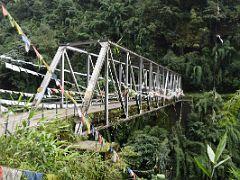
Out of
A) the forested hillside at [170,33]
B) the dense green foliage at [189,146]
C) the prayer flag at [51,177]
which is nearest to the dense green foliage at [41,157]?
the prayer flag at [51,177]

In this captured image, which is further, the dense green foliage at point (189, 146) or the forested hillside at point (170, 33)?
the forested hillside at point (170, 33)

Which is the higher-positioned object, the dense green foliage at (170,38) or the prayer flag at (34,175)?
the dense green foliage at (170,38)

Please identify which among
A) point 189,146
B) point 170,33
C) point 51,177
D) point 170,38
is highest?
point 170,33

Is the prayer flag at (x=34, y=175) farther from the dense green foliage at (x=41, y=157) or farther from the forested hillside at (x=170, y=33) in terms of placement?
A: the forested hillside at (x=170, y=33)

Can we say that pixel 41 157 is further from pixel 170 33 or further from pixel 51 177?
pixel 170 33

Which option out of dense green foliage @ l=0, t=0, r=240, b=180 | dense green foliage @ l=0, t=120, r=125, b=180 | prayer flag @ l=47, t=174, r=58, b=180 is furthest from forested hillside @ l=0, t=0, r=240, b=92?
prayer flag @ l=47, t=174, r=58, b=180

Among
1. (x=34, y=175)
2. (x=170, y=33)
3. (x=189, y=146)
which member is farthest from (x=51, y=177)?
(x=170, y=33)

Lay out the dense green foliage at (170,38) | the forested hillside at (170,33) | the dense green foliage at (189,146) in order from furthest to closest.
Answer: the forested hillside at (170,33) < the dense green foliage at (170,38) < the dense green foliage at (189,146)

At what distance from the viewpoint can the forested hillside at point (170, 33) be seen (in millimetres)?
16016

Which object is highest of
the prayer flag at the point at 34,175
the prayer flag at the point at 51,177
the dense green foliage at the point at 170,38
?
the dense green foliage at the point at 170,38

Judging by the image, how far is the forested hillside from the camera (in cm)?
1602

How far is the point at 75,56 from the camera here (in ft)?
57.1

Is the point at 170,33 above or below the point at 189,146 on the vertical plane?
above

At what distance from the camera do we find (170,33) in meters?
16.8
